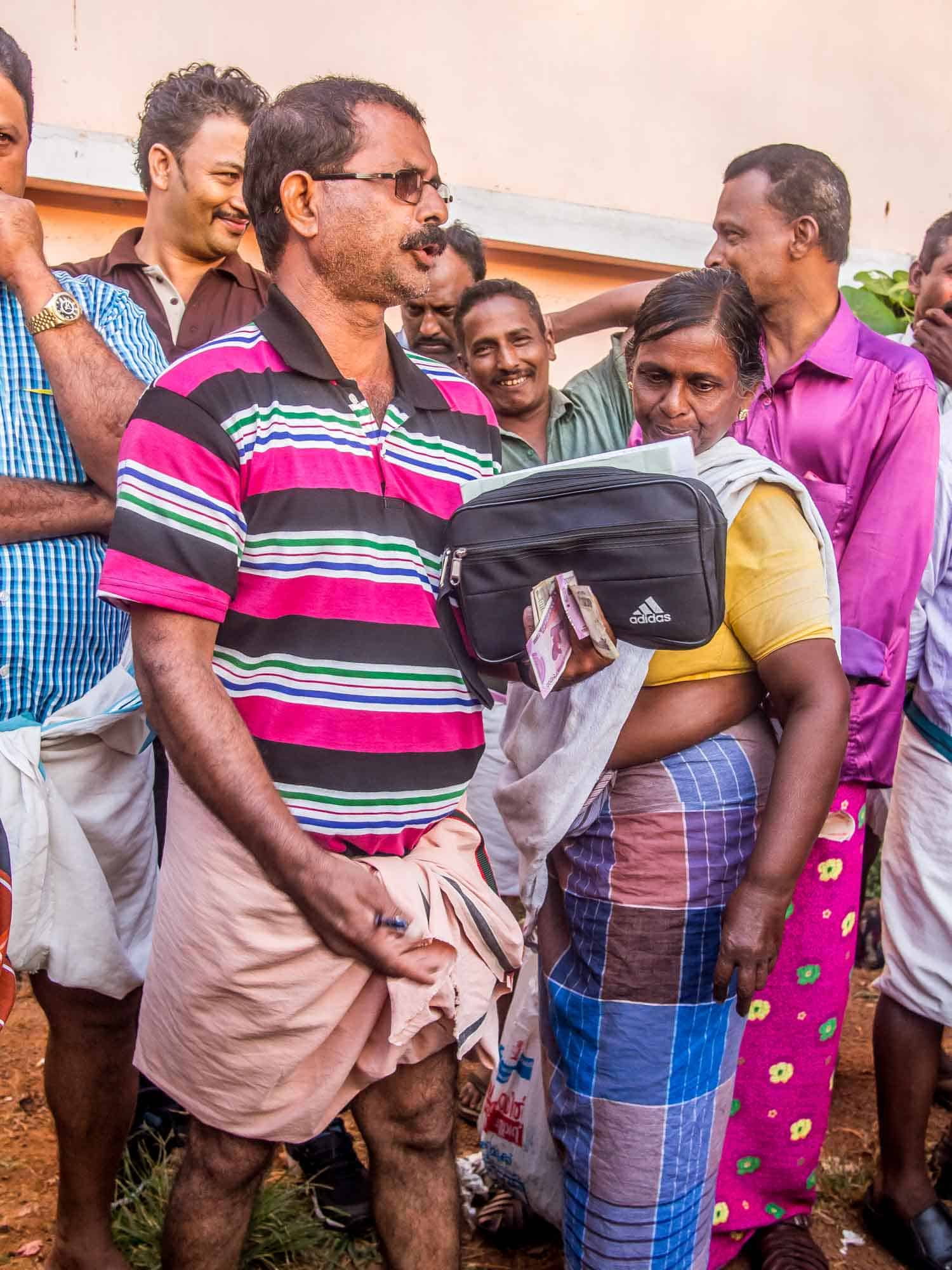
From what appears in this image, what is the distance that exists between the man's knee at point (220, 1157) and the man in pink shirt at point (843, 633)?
119cm

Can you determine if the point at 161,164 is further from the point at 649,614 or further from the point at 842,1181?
the point at 842,1181

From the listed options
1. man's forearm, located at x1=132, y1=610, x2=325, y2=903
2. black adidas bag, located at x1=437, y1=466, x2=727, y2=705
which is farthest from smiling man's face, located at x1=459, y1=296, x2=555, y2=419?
man's forearm, located at x1=132, y1=610, x2=325, y2=903

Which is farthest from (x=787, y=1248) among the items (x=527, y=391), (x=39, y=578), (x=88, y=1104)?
(x=527, y=391)

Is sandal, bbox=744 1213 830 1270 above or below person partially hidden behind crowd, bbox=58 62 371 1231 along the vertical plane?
below

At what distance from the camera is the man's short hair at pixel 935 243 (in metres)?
3.52

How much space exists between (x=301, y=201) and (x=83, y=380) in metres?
0.59

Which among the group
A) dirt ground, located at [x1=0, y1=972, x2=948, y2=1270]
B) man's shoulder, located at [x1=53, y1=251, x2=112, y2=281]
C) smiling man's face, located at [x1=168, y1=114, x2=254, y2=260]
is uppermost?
smiling man's face, located at [x1=168, y1=114, x2=254, y2=260]

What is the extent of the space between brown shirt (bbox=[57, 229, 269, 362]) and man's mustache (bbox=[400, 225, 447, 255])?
1079 mm

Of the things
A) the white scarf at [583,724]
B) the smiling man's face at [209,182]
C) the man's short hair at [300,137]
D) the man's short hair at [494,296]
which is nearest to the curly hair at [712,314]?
the white scarf at [583,724]

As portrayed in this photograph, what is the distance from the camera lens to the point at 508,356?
3.72 m

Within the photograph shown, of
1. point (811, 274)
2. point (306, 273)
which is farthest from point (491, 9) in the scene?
point (306, 273)

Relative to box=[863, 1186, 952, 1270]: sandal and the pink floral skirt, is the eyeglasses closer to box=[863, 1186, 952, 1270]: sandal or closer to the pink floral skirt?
the pink floral skirt

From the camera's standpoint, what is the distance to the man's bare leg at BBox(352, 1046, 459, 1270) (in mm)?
2305

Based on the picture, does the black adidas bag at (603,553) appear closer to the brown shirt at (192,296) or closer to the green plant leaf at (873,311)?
the brown shirt at (192,296)
